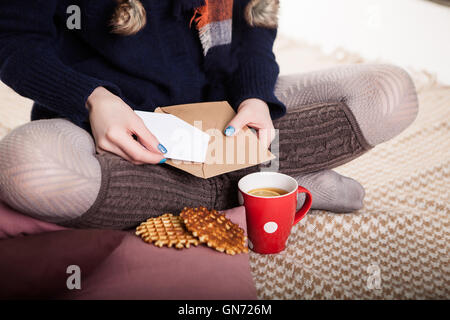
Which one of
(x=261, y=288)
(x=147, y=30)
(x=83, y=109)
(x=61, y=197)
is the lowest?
(x=261, y=288)

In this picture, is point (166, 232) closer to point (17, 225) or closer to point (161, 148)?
point (161, 148)

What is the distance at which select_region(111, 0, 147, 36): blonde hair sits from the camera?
2.16 ft

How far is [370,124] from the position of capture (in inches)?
30.0

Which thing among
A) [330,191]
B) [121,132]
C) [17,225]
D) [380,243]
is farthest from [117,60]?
[380,243]

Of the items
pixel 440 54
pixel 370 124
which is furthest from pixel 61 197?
pixel 440 54

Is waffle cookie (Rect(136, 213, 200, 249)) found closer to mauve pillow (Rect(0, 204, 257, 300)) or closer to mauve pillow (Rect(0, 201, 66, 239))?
mauve pillow (Rect(0, 204, 257, 300))

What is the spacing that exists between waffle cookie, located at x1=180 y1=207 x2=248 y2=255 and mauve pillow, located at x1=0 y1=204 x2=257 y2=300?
0.01 meters

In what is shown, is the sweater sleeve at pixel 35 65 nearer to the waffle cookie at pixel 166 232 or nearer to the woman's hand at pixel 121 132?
the woman's hand at pixel 121 132

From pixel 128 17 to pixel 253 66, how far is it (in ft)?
0.89

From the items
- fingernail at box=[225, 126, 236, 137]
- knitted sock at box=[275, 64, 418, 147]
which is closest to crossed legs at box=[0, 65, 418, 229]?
knitted sock at box=[275, 64, 418, 147]

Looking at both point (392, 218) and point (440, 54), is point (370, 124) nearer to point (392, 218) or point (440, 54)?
point (392, 218)

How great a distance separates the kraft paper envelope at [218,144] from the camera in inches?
25.0
